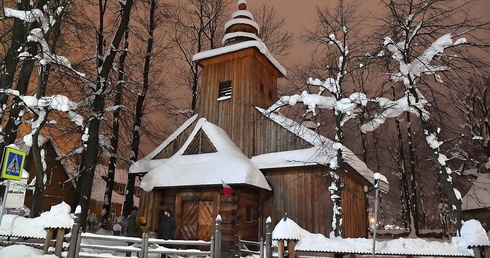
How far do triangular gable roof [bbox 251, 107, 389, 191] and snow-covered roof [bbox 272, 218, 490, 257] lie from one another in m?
5.46

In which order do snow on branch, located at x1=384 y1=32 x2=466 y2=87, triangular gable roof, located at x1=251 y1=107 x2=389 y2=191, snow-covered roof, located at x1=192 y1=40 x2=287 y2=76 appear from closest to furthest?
snow on branch, located at x1=384 y1=32 x2=466 y2=87 < triangular gable roof, located at x1=251 y1=107 x2=389 y2=191 < snow-covered roof, located at x1=192 y1=40 x2=287 y2=76

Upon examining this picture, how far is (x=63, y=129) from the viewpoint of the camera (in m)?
16.9

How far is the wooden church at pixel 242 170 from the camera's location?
1459 cm

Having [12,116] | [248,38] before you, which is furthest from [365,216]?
[12,116]

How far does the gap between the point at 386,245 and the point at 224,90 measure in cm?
1257

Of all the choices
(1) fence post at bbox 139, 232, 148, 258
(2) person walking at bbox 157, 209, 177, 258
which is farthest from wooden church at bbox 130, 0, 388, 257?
(1) fence post at bbox 139, 232, 148, 258

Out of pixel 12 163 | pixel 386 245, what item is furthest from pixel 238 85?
pixel 12 163

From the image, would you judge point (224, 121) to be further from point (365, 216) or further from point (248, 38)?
point (365, 216)

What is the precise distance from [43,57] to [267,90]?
37.0ft

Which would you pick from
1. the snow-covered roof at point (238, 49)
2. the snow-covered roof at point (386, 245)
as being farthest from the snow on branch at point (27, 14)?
the snow-covered roof at point (386, 245)

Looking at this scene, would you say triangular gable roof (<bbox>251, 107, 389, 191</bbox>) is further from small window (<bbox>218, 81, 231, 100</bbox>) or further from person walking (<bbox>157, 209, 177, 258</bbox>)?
person walking (<bbox>157, 209, 177, 258</bbox>)

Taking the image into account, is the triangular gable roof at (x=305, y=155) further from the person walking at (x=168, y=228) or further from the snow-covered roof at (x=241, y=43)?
the person walking at (x=168, y=228)

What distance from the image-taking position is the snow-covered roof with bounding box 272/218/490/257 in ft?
26.0

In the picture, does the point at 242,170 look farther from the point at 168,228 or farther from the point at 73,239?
the point at 73,239
